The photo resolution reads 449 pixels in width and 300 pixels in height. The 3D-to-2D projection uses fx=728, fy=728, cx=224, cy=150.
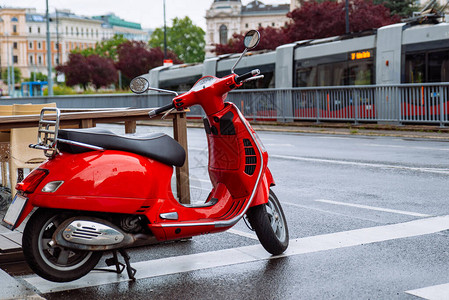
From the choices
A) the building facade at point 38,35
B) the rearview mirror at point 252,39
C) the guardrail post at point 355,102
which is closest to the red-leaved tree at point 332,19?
the guardrail post at point 355,102

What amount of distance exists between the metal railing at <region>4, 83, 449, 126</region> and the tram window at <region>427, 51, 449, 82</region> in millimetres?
920

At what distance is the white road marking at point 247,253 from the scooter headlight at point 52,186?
71 cm

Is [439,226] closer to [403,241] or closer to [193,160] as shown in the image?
[403,241]

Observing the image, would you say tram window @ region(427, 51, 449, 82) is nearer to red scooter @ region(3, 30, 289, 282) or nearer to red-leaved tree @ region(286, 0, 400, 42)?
red scooter @ region(3, 30, 289, 282)

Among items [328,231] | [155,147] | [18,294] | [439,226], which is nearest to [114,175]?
[155,147]

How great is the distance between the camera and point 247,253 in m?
5.79

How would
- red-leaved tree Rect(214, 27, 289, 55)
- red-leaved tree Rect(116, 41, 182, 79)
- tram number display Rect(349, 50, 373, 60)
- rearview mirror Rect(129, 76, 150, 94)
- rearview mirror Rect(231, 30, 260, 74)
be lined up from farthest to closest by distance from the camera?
red-leaved tree Rect(116, 41, 182, 79), red-leaved tree Rect(214, 27, 289, 55), tram number display Rect(349, 50, 373, 60), rearview mirror Rect(129, 76, 150, 94), rearview mirror Rect(231, 30, 260, 74)

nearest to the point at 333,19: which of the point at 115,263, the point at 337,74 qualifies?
the point at 337,74

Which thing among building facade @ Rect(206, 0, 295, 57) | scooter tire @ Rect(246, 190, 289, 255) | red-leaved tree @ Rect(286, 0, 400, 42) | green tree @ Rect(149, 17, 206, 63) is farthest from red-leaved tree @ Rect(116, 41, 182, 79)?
green tree @ Rect(149, 17, 206, 63)

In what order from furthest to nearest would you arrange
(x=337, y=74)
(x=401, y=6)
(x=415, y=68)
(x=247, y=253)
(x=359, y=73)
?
(x=401, y=6)
(x=337, y=74)
(x=359, y=73)
(x=415, y=68)
(x=247, y=253)

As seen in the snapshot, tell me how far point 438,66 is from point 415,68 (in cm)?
95

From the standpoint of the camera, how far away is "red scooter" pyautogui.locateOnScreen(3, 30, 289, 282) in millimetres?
A: 4648

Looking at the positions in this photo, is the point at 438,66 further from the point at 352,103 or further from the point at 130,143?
the point at 130,143

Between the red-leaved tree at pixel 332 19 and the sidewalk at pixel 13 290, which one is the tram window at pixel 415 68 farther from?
the red-leaved tree at pixel 332 19
